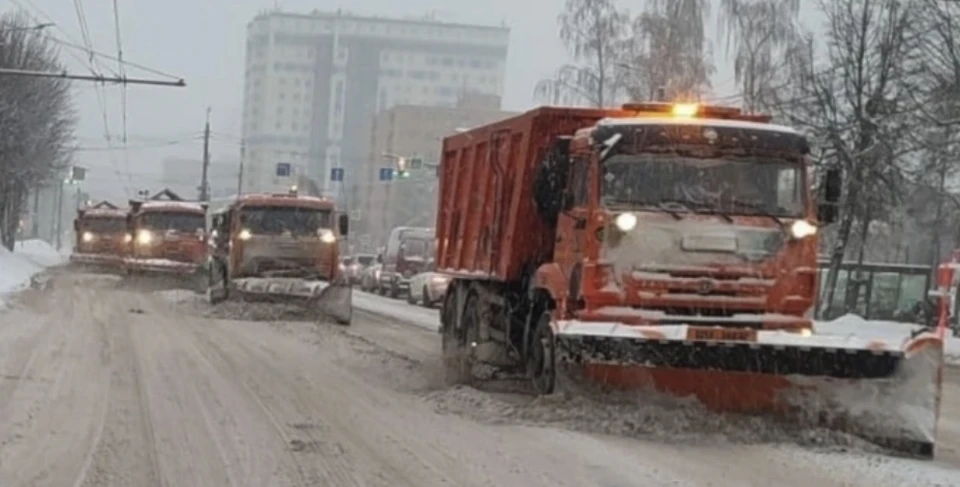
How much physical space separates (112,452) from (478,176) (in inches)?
289

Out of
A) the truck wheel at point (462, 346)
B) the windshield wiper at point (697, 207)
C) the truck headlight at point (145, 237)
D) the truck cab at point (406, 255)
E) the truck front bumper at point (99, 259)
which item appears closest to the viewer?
the windshield wiper at point (697, 207)

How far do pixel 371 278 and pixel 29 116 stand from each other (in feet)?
48.6

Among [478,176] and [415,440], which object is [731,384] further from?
[478,176]

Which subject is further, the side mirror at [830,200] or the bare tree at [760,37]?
the bare tree at [760,37]

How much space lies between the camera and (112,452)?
9273 millimetres

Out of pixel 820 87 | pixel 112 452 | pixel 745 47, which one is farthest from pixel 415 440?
pixel 745 47

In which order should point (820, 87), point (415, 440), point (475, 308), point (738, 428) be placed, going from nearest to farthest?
point (415, 440) < point (738, 428) < point (475, 308) < point (820, 87)

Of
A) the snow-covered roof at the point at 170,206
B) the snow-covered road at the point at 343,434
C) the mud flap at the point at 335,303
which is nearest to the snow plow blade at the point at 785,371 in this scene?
the snow-covered road at the point at 343,434

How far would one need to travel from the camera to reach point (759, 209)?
1185 centimetres

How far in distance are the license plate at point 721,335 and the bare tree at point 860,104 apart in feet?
79.5

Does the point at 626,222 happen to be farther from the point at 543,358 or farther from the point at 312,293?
the point at 312,293

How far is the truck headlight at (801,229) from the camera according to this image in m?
11.8

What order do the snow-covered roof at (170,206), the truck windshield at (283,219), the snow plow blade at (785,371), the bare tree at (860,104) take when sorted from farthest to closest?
the snow-covered roof at (170,206)
the bare tree at (860,104)
the truck windshield at (283,219)
the snow plow blade at (785,371)

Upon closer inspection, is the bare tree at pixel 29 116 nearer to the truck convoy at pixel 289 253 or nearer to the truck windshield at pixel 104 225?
the truck windshield at pixel 104 225
